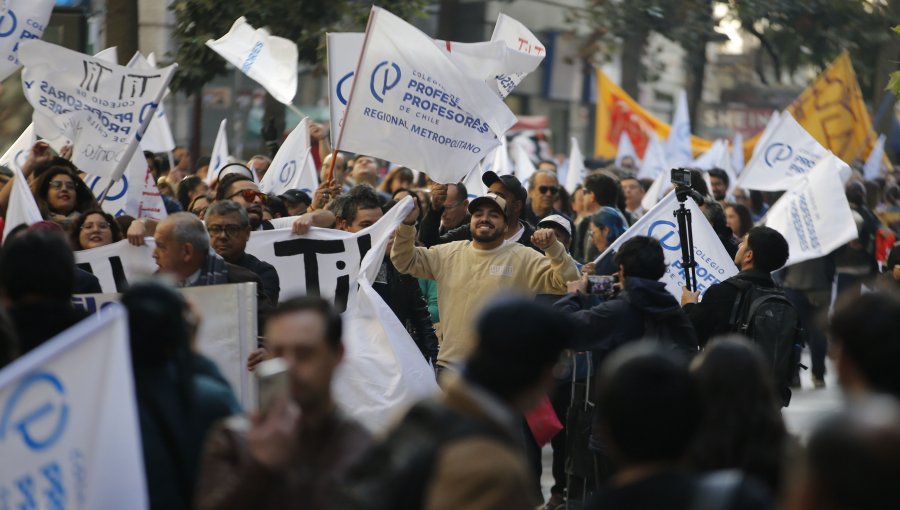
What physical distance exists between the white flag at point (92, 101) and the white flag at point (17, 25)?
49cm

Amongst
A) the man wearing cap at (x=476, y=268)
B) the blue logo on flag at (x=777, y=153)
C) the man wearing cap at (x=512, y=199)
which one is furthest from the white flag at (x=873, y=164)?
the man wearing cap at (x=476, y=268)

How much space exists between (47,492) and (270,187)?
26.7 ft

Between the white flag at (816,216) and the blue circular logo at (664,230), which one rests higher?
the blue circular logo at (664,230)

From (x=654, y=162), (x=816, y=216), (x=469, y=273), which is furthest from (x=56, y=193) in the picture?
(x=654, y=162)

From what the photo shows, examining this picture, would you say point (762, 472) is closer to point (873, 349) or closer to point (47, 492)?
point (873, 349)

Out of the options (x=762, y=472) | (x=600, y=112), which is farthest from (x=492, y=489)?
(x=600, y=112)

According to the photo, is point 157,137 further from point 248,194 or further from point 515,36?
point 248,194

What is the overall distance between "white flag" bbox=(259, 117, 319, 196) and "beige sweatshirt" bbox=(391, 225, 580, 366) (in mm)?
3978

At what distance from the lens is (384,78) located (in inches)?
369

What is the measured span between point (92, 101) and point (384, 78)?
6.41 feet

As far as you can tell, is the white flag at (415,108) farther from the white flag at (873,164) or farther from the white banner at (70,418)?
the white flag at (873,164)

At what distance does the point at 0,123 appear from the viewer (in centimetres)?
1595

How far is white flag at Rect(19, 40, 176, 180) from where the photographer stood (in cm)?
956

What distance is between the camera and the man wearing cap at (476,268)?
7.98 m
